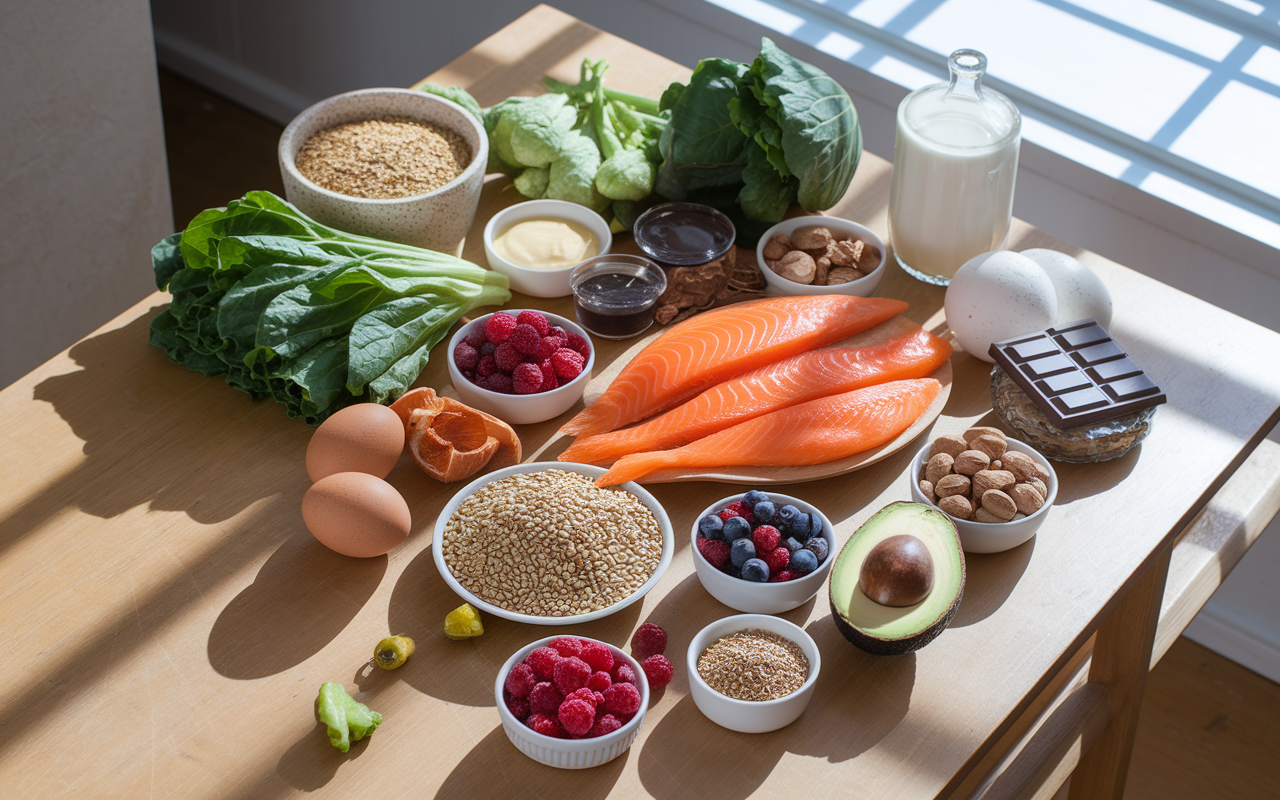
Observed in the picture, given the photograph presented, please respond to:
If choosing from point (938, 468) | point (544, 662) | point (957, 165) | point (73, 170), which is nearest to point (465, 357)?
point (544, 662)

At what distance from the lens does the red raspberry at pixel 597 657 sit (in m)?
1.18

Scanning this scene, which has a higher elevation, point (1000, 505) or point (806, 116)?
point (806, 116)

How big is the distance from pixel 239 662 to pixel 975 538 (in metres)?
0.84

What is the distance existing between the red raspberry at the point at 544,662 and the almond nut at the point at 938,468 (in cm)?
51

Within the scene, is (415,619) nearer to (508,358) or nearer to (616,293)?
(508,358)

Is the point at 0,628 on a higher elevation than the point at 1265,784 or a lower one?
higher

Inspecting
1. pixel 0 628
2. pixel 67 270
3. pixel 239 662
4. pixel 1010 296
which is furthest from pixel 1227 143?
pixel 67 270

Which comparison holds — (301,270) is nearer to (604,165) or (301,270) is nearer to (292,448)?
(292,448)

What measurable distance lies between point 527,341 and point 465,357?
0.29 feet

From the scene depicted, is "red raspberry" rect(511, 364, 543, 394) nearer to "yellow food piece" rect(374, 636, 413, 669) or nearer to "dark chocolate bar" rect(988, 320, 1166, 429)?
"yellow food piece" rect(374, 636, 413, 669)

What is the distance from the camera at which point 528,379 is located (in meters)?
1.52

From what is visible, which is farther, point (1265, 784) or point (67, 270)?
point (67, 270)

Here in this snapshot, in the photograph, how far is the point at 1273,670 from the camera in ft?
8.10

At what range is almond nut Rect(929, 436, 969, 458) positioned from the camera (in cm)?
142
